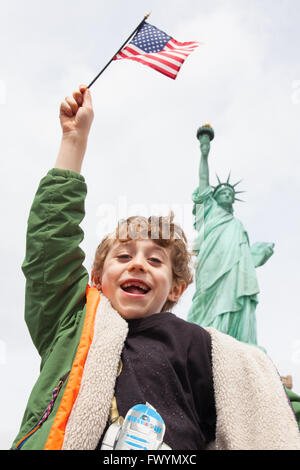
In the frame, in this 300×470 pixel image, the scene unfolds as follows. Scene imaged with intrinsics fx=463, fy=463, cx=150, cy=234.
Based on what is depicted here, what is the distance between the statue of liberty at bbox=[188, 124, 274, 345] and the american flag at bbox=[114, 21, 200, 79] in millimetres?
5513

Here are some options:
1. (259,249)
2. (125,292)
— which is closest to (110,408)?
(125,292)

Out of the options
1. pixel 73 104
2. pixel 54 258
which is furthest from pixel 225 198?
pixel 54 258

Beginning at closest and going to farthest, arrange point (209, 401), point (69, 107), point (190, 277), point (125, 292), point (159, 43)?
point (209, 401)
point (125, 292)
point (69, 107)
point (190, 277)
point (159, 43)

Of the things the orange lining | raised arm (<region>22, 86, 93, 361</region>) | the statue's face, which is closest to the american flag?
raised arm (<region>22, 86, 93, 361</region>)

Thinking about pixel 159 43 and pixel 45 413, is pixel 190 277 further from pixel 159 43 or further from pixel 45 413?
pixel 159 43

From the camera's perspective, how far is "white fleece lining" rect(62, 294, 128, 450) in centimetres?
115

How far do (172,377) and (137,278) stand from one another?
368 mm

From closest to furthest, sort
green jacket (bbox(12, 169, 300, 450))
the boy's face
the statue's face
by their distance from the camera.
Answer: green jacket (bbox(12, 169, 300, 450))
the boy's face
the statue's face

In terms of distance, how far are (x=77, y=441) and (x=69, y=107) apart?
3.72 feet

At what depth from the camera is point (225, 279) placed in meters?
8.43

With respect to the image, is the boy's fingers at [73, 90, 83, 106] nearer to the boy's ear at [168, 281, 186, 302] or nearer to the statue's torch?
the boy's ear at [168, 281, 186, 302]

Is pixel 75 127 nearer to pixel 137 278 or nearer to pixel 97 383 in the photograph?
pixel 137 278

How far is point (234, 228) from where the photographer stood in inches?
356
